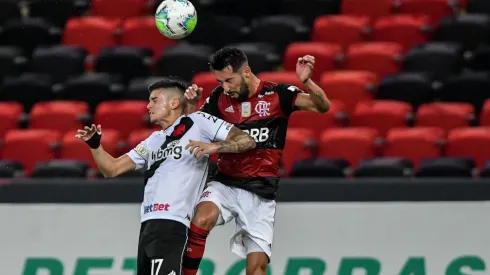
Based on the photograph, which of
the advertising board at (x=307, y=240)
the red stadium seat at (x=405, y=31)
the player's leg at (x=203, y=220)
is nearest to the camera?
the player's leg at (x=203, y=220)

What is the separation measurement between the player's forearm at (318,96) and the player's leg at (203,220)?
40.1 inches

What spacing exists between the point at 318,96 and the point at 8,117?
18.1 feet

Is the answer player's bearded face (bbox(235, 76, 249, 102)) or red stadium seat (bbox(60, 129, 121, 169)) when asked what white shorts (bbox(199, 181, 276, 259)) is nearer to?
player's bearded face (bbox(235, 76, 249, 102))

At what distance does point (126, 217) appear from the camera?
1018cm

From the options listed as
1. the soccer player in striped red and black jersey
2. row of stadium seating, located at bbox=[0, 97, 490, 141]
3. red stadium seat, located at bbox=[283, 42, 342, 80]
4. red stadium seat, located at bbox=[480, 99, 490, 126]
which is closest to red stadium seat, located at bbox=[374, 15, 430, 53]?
red stadium seat, located at bbox=[283, 42, 342, 80]

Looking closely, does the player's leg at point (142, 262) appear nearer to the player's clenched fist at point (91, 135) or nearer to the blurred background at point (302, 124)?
the player's clenched fist at point (91, 135)

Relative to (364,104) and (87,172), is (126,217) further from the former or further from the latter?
(364,104)

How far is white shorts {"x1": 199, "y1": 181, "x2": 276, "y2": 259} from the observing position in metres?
8.63

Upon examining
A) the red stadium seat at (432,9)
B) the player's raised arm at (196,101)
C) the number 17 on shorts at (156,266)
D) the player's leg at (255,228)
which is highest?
the red stadium seat at (432,9)

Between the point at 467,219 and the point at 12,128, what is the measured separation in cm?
556

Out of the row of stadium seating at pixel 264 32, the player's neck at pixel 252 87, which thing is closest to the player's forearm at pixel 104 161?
the player's neck at pixel 252 87

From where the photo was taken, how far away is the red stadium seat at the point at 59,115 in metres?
12.7

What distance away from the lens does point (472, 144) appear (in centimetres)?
1116

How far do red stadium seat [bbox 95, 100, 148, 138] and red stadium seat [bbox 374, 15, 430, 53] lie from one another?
9.98ft
